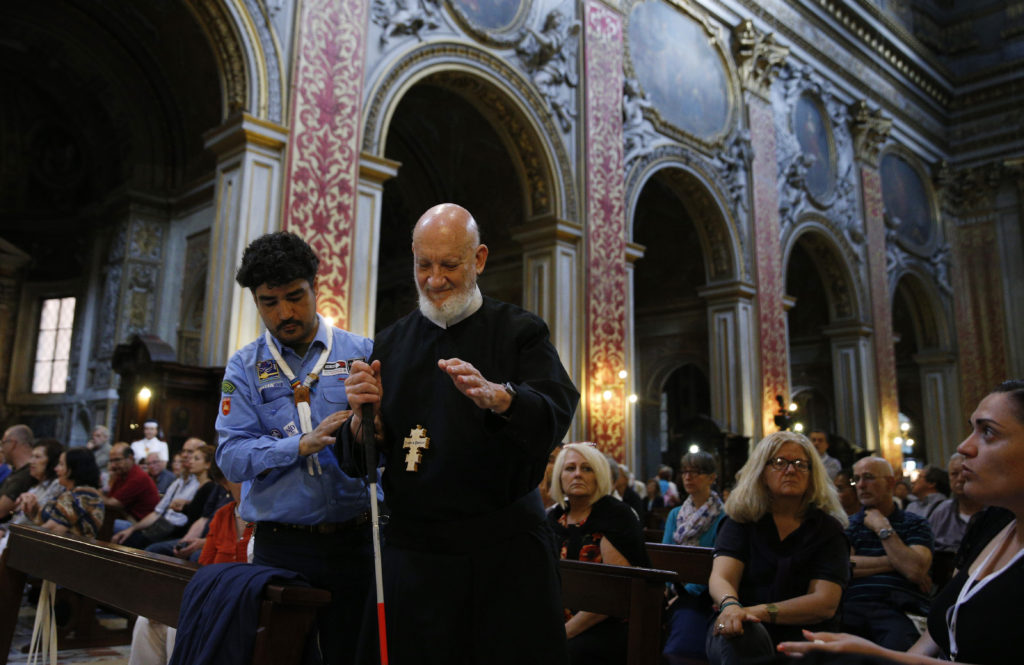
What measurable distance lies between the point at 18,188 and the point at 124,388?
831cm

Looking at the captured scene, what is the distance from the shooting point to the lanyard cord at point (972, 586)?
1.86 metres

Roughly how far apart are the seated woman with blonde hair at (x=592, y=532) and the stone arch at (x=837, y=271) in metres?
14.9

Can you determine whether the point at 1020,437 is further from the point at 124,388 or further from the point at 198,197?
the point at 198,197

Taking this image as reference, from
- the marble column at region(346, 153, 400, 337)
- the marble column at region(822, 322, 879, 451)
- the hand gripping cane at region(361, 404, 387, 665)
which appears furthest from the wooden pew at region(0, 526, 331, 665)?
the marble column at region(822, 322, 879, 451)

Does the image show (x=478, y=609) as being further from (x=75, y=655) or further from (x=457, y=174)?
(x=457, y=174)

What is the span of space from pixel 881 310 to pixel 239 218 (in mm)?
15375

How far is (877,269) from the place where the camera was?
18.6 metres

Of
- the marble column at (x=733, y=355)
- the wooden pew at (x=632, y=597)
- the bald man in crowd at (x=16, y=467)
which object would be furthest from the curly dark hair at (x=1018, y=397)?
the marble column at (x=733, y=355)

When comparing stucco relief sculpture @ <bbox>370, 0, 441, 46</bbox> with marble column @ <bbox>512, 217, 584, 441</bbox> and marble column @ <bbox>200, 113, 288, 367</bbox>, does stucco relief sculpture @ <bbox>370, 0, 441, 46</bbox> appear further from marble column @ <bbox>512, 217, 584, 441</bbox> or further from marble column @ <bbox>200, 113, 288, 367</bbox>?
marble column @ <bbox>512, 217, 584, 441</bbox>

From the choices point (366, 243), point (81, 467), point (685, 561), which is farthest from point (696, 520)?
point (366, 243)

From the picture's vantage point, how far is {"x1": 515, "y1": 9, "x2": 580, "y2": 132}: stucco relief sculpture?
37.6ft

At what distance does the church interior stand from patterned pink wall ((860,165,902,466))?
8 cm

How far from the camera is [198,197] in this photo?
39.9 feet

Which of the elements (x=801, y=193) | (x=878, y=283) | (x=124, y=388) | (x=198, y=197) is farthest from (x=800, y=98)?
(x=124, y=388)
